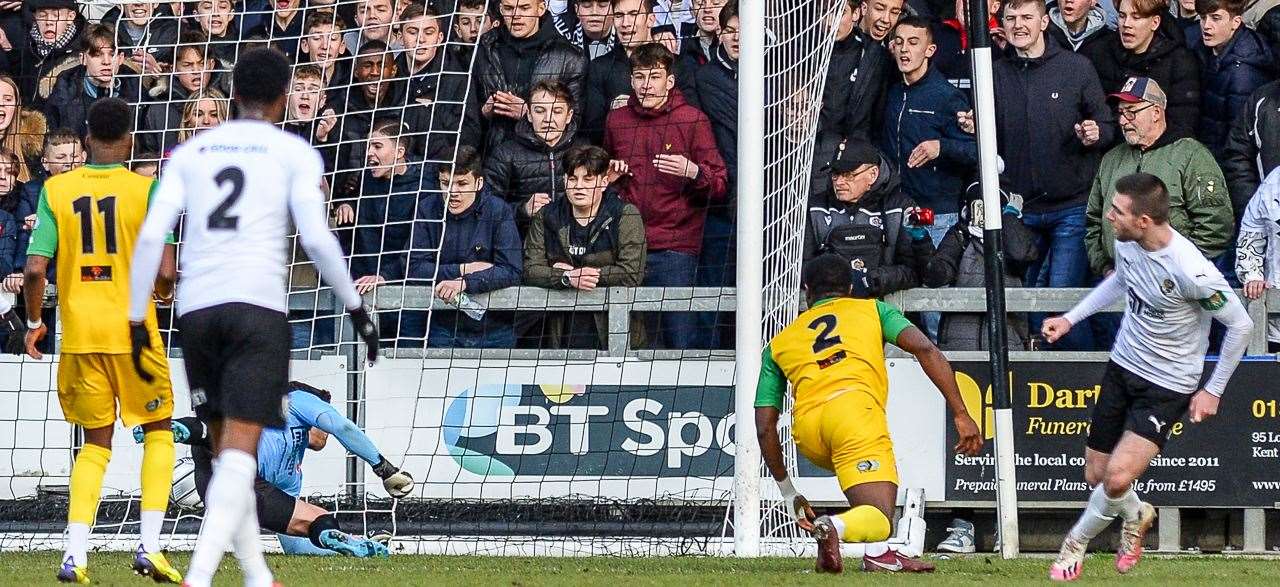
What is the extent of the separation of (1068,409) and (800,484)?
1.64m

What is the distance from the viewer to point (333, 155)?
11.0 meters

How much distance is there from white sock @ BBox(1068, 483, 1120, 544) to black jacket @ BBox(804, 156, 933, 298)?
2.65 meters

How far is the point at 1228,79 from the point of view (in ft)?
33.6

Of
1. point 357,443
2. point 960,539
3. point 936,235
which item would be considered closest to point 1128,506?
point 960,539

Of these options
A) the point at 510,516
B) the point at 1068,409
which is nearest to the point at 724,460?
the point at 510,516

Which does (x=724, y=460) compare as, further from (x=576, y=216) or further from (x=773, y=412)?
(x=773, y=412)

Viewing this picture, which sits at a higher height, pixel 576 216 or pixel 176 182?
pixel 176 182

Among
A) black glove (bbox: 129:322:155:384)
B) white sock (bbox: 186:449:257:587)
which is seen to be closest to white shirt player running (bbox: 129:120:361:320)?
black glove (bbox: 129:322:155:384)

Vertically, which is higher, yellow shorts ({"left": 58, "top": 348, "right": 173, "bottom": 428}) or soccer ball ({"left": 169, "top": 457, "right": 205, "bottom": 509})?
yellow shorts ({"left": 58, "top": 348, "right": 173, "bottom": 428})

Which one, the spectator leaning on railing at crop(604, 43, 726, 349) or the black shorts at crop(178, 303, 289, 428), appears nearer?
the black shorts at crop(178, 303, 289, 428)

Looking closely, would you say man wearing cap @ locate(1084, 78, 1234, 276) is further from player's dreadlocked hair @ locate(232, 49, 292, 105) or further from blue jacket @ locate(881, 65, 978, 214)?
player's dreadlocked hair @ locate(232, 49, 292, 105)

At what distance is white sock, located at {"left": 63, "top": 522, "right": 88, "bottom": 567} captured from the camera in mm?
6898

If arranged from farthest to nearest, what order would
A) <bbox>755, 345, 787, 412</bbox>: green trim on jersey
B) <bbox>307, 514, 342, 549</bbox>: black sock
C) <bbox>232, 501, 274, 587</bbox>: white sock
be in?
<bbox>307, 514, 342, 549</bbox>: black sock
<bbox>755, 345, 787, 412</bbox>: green trim on jersey
<bbox>232, 501, 274, 587</bbox>: white sock

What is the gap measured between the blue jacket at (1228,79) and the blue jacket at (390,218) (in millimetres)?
4815
